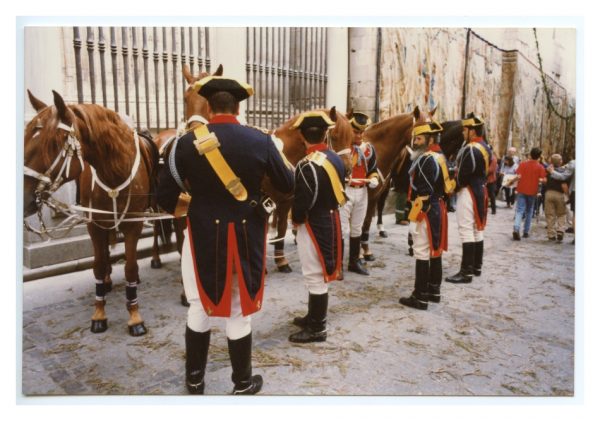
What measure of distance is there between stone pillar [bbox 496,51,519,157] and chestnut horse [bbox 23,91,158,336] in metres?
5.52

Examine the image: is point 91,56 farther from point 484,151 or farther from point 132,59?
point 484,151

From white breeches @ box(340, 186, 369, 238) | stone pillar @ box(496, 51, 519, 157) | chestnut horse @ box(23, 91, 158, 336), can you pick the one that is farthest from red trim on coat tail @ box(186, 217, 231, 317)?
stone pillar @ box(496, 51, 519, 157)

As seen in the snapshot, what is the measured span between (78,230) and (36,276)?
0.66 meters

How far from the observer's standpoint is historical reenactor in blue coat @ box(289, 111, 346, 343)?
324 centimetres

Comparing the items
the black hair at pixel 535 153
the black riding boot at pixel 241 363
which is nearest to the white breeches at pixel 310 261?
the black riding boot at pixel 241 363

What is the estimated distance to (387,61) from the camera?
20.3 ft

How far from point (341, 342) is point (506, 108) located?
21.3ft

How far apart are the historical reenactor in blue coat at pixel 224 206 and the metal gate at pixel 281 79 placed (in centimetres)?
304

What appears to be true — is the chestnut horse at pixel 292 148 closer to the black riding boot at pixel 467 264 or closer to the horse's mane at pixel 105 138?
the horse's mane at pixel 105 138

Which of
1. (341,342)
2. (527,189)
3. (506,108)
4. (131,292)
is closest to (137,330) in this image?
(131,292)

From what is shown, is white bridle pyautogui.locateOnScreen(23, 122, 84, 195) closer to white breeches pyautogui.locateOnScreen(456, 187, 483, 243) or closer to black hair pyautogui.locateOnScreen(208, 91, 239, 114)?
black hair pyautogui.locateOnScreen(208, 91, 239, 114)

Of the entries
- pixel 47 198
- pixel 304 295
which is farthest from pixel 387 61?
pixel 47 198

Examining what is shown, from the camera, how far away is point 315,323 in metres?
3.48

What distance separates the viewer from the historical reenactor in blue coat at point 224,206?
2.39 m
